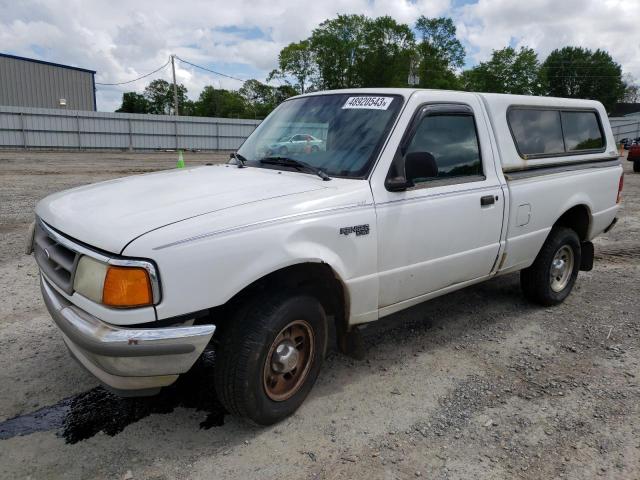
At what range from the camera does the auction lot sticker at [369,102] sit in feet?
11.1

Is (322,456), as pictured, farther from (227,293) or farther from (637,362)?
(637,362)

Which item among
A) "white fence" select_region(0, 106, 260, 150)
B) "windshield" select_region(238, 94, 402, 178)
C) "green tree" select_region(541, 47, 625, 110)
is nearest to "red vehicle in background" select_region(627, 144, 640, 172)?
"white fence" select_region(0, 106, 260, 150)

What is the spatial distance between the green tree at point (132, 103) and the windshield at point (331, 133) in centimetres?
8162

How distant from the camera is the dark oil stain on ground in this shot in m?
2.82

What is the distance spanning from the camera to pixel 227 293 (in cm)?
241

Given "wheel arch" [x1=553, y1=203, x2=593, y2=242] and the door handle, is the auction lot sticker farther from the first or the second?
"wheel arch" [x1=553, y1=203, x2=593, y2=242]

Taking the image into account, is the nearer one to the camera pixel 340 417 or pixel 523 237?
pixel 340 417

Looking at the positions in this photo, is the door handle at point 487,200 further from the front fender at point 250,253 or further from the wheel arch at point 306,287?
the wheel arch at point 306,287

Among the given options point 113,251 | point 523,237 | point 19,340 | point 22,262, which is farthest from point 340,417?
point 22,262

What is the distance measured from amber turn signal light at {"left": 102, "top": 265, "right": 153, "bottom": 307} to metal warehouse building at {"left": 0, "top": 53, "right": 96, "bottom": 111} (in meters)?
35.7

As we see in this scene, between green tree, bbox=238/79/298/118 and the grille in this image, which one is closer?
the grille

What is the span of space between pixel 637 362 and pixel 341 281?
255 cm

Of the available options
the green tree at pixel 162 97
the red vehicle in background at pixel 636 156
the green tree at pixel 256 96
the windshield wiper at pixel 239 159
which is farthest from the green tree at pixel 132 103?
the windshield wiper at pixel 239 159

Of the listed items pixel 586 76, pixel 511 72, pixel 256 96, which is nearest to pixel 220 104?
pixel 256 96
